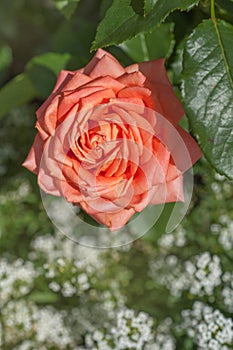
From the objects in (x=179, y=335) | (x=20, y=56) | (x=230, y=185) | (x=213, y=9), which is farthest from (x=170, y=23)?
(x=20, y=56)

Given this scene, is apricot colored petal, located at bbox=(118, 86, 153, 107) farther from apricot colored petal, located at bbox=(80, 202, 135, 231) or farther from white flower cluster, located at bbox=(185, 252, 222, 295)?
white flower cluster, located at bbox=(185, 252, 222, 295)

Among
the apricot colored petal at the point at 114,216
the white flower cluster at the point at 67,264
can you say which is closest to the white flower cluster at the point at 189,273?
the white flower cluster at the point at 67,264

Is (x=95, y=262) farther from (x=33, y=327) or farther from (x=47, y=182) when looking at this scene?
(x=47, y=182)

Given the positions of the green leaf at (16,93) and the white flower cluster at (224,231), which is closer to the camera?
A: the white flower cluster at (224,231)

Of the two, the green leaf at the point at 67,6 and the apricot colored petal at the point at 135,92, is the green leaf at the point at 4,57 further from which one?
the apricot colored petal at the point at 135,92

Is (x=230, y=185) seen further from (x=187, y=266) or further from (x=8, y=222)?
(x=8, y=222)

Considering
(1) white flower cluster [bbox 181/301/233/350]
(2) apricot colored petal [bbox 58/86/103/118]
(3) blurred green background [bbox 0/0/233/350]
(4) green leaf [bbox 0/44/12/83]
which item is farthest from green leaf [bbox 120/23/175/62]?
(4) green leaf [bbox 0/44/12/83]
